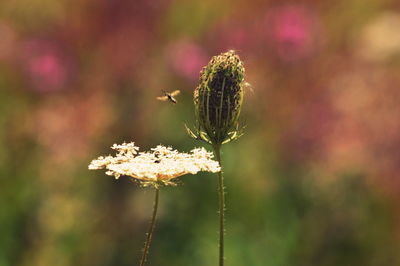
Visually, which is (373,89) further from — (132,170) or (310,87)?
(132,170)

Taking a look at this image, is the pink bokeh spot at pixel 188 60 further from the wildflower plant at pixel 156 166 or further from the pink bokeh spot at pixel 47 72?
the wildflower plant at pixel 156 166

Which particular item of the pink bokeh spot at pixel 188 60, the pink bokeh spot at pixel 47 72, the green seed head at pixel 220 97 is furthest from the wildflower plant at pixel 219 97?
the pink bokeh spot at pixel 47 72

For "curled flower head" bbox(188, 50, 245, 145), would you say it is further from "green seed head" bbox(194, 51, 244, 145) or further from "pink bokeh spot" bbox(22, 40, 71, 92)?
"pink bokeh spot" bbox(22, 40, 71, 92)

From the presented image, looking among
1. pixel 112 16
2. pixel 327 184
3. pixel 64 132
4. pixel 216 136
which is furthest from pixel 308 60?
pixel 216 136

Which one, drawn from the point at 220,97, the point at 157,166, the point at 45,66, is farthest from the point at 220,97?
the point at 45,66

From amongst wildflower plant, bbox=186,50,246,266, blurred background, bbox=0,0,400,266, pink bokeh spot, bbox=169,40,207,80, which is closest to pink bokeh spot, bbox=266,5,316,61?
blurred background, bbox=0,0,400,266

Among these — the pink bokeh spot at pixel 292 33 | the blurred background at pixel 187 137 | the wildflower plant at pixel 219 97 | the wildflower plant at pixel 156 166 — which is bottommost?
the wildflower plant at pixel 156 166
